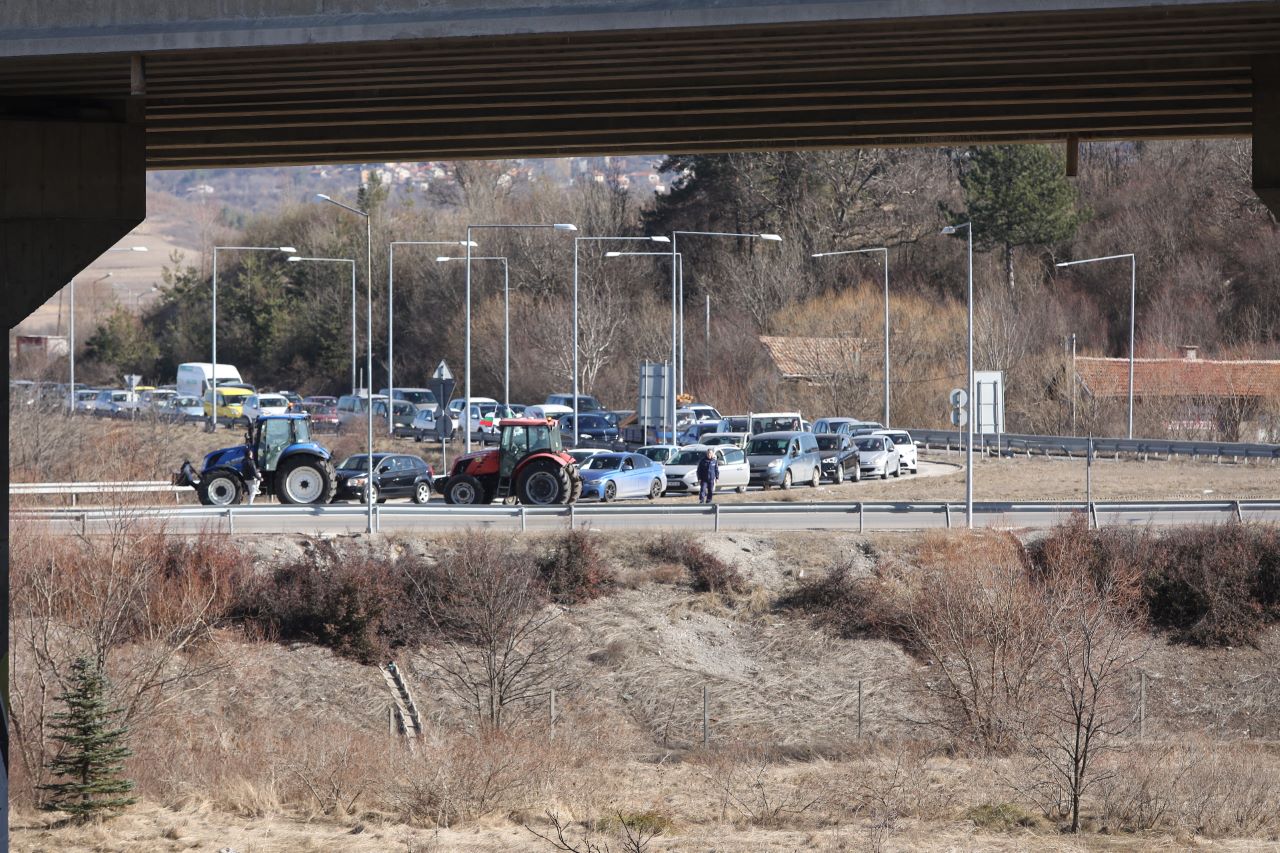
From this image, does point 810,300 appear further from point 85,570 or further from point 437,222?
point 85,570

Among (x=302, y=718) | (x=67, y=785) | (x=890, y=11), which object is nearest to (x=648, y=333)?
(x=302, y=718)

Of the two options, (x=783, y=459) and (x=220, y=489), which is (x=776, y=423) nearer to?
(x=783, y=459)

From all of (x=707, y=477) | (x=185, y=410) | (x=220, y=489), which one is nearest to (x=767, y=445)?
(x=707, y=477)

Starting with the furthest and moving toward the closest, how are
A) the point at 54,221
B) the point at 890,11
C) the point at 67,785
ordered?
the point at 67,785
the point at 54,221
the point at 890,11

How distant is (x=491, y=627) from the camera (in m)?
29.6

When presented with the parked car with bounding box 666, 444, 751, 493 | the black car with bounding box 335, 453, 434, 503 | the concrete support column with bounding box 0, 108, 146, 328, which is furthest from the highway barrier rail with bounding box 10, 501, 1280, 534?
the concrete support column with bounding box 0, 108, 146, 328

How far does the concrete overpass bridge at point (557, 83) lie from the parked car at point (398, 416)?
4771 cm

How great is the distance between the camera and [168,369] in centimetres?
10106

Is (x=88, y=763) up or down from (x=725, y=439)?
down

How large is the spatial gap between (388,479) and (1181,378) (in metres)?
38.7

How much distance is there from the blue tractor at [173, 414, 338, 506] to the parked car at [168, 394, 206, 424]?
32.7 metres

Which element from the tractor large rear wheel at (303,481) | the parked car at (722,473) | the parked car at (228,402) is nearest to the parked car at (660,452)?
the parked car at (722,473)

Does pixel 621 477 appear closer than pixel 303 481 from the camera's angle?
No

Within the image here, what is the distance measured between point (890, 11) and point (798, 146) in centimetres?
612
